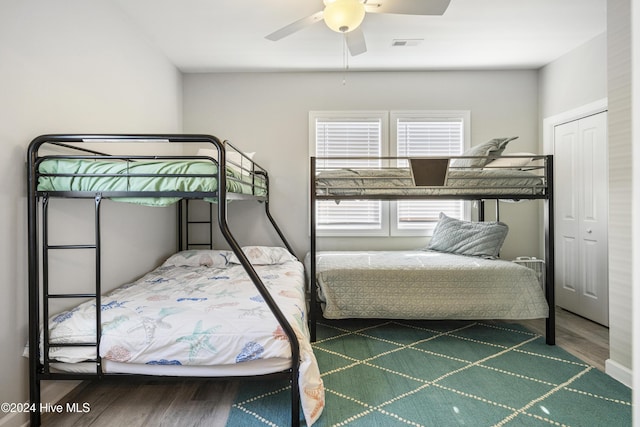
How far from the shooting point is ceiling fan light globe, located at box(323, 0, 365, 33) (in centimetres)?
192

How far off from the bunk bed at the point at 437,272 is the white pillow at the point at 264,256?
0.56m

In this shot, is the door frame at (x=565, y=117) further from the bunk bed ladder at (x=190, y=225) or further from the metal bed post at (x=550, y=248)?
the bunk bed ladder at (x=190, y=225)

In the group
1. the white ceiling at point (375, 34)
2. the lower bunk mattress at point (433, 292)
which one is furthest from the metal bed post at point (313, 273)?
the white ceiling at point (375, 34)

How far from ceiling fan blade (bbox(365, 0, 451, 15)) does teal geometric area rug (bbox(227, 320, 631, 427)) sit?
229 cm

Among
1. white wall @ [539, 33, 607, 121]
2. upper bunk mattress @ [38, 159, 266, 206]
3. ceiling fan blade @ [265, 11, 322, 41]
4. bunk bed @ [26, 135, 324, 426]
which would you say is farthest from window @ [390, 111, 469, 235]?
upper bunk mattress @ [38, 159, 266, 206]

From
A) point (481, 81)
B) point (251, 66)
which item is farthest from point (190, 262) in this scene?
point (481, 81)

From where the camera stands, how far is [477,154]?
277 centimetres

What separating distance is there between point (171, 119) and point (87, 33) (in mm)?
1318

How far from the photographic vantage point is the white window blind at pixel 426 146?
12.4 feet

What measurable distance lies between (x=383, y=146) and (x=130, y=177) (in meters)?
2.76

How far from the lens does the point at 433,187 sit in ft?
8.56

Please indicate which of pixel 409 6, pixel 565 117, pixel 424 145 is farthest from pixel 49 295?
pixel 565 117

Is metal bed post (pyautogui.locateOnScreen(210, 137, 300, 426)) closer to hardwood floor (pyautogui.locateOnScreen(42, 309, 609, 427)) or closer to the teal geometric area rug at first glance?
the teal geometric area rug

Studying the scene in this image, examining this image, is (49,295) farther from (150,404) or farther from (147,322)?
(150,404)
